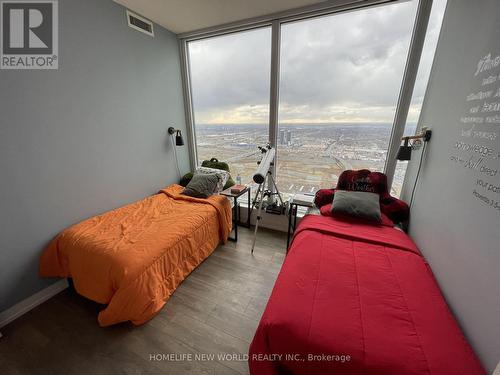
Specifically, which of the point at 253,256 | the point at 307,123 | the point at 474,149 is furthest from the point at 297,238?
the point at 307,123

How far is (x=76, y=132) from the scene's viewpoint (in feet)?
6.24

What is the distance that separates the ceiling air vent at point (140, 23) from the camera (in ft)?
7.32

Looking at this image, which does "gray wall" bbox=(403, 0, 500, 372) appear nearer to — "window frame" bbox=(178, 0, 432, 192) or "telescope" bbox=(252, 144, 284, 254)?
"window frame" bbox=(178, 0, 432, 192)

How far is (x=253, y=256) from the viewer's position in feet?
7.85

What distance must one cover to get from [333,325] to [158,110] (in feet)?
9.56

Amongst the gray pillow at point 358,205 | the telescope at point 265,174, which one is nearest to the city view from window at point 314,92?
the telescope at point 265,174

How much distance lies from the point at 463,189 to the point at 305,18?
91.2 inches

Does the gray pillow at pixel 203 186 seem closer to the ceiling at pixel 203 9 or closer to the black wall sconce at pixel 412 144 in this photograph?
the ceiling at pixel 203 9

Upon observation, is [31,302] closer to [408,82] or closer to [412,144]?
[412,144]

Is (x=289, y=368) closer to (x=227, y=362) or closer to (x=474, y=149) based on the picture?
(x=227, y=362)

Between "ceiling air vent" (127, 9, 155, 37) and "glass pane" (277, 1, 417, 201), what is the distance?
5.24ft

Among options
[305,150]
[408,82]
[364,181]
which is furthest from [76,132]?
[408,82]

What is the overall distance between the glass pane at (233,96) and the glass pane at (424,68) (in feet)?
5.20

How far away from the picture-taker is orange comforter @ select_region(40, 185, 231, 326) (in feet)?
4.82
